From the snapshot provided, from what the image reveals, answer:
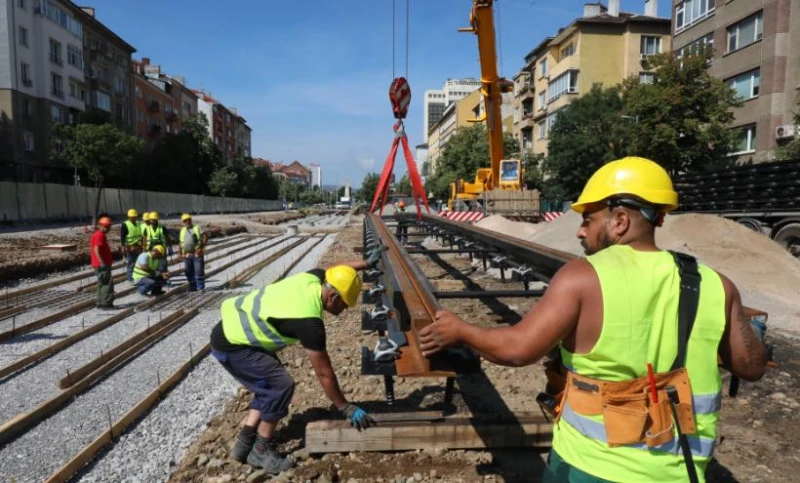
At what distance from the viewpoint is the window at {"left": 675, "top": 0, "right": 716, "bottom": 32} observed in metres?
25.3

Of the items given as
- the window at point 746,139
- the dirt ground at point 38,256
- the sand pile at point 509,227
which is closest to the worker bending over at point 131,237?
the dirt ground at point 38,256

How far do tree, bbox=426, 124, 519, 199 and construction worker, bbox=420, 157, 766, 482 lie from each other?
4403 cm

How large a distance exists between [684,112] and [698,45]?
14.0 feet

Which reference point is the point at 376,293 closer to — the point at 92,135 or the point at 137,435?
the point at 137,435

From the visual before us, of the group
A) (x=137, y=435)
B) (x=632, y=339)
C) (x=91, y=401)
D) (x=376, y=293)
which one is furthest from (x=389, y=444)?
(x=91, y=401)

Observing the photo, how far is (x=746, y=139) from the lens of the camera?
2312 cm

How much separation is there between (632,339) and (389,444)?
2272 mm

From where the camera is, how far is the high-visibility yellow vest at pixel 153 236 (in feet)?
31.9

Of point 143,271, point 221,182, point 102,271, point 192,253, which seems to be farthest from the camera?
point 221,182

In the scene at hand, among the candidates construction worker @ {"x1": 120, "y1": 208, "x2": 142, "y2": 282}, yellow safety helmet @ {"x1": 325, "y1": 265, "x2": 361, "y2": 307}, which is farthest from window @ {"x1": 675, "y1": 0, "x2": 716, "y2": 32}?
yellow safety helmet @ {"x1": 325, "y1": 265, "x2": 361, "y2": 307}

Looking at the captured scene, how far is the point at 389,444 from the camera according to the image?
3279 mm

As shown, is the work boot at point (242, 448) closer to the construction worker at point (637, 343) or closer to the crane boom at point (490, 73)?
the construction worker at point (637, 343)

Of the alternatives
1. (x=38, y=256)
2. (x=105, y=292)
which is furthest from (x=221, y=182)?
(x=105, y=292)

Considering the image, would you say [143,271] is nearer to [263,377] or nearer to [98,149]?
[263,377]
